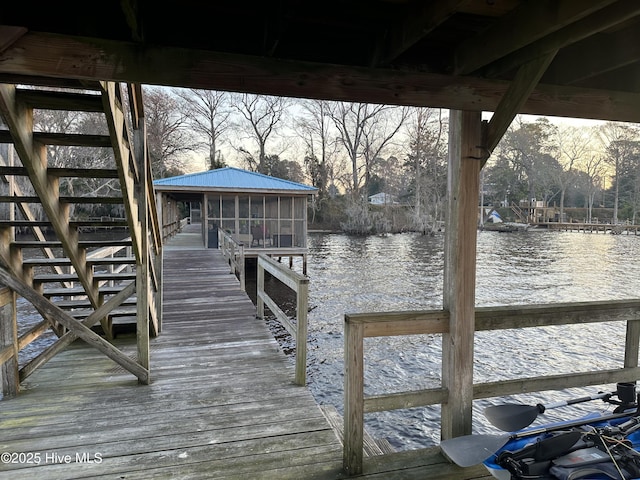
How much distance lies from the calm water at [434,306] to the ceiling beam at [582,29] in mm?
4256

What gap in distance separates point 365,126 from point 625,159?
33.1 m

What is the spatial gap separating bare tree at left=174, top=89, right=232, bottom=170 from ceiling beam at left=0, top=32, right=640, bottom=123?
34473mm

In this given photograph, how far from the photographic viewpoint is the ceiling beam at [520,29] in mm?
1538

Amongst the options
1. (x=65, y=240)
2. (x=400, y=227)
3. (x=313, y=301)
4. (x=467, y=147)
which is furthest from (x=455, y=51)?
(x=400, y=227)

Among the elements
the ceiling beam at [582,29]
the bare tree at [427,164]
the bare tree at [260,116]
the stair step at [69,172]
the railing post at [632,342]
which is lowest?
the railing post at [632,342]

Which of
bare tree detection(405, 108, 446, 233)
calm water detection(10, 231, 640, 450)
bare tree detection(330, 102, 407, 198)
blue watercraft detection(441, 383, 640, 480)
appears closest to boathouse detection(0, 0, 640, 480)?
blue watercraft detection(441, 383, 640, 480)

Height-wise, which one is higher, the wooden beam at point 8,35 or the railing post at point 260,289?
the wooden beam at point 8,35

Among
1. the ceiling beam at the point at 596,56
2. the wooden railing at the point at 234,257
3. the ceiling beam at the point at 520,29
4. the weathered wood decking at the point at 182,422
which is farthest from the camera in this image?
the wooden railing at the point at 234,257

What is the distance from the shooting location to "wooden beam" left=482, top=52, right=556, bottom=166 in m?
1.96

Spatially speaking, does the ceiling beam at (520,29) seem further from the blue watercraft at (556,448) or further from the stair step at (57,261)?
the stair step at (57,261)

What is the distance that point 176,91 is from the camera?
33312 mm

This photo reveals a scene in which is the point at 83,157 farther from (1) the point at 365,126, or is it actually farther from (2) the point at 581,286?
(2) the point at 581,286

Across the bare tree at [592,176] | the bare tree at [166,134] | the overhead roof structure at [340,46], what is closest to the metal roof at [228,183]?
the overhead roof structure at [340,46]

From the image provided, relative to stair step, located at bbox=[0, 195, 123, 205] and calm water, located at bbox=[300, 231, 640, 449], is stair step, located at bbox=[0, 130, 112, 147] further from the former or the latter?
calm water, located at bbox=[300, 231, 640, 449]
